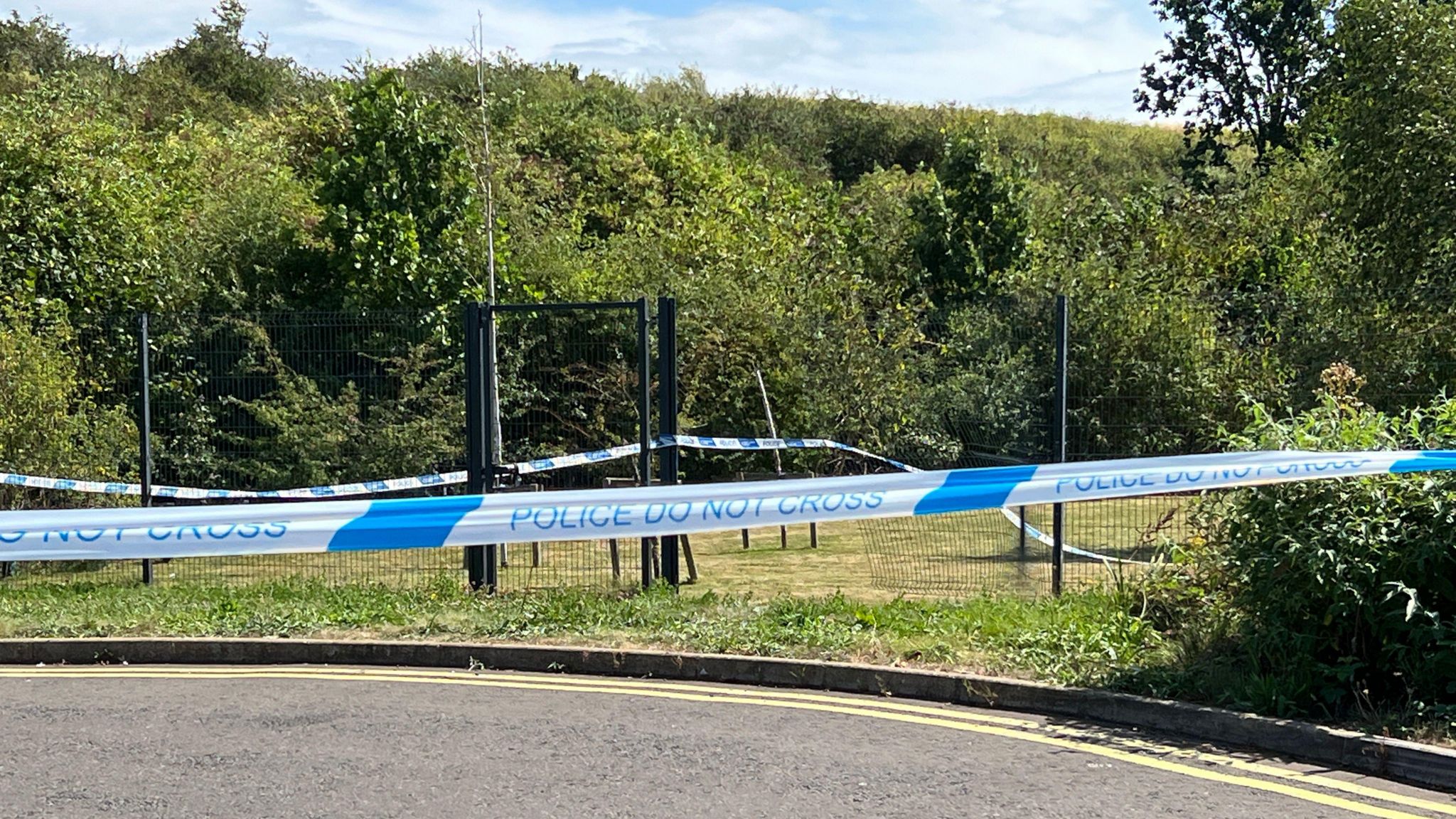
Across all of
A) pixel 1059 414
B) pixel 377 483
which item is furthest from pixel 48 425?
pixel 1059 414

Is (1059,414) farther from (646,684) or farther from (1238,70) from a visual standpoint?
(1238,70)

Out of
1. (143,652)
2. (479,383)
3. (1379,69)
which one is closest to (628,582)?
(479,383)

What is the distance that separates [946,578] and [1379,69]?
6.49 meters

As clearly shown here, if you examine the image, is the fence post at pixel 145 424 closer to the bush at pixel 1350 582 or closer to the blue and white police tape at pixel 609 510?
the blue and white police tape at pixel 609 510

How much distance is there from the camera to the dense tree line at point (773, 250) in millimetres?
12430

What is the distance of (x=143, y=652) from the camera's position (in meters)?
8.83

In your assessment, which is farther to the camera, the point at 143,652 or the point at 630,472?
the point at 630,472

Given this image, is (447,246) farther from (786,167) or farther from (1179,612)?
(786,167)

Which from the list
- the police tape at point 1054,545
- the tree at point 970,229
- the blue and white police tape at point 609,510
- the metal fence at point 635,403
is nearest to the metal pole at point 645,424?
the metal fence at point 635,403

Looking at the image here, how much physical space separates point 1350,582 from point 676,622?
13.3 feet

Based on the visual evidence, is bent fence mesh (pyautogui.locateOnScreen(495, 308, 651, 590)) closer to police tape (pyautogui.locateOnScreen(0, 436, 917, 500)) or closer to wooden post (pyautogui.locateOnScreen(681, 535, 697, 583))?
police tape (pyautogui.locateOnScreen(0, 436, 917, 500))

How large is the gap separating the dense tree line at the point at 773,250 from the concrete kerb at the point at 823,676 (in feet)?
11.4

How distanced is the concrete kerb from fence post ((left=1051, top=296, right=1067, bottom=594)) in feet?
9.73

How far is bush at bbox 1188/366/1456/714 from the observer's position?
635cm
